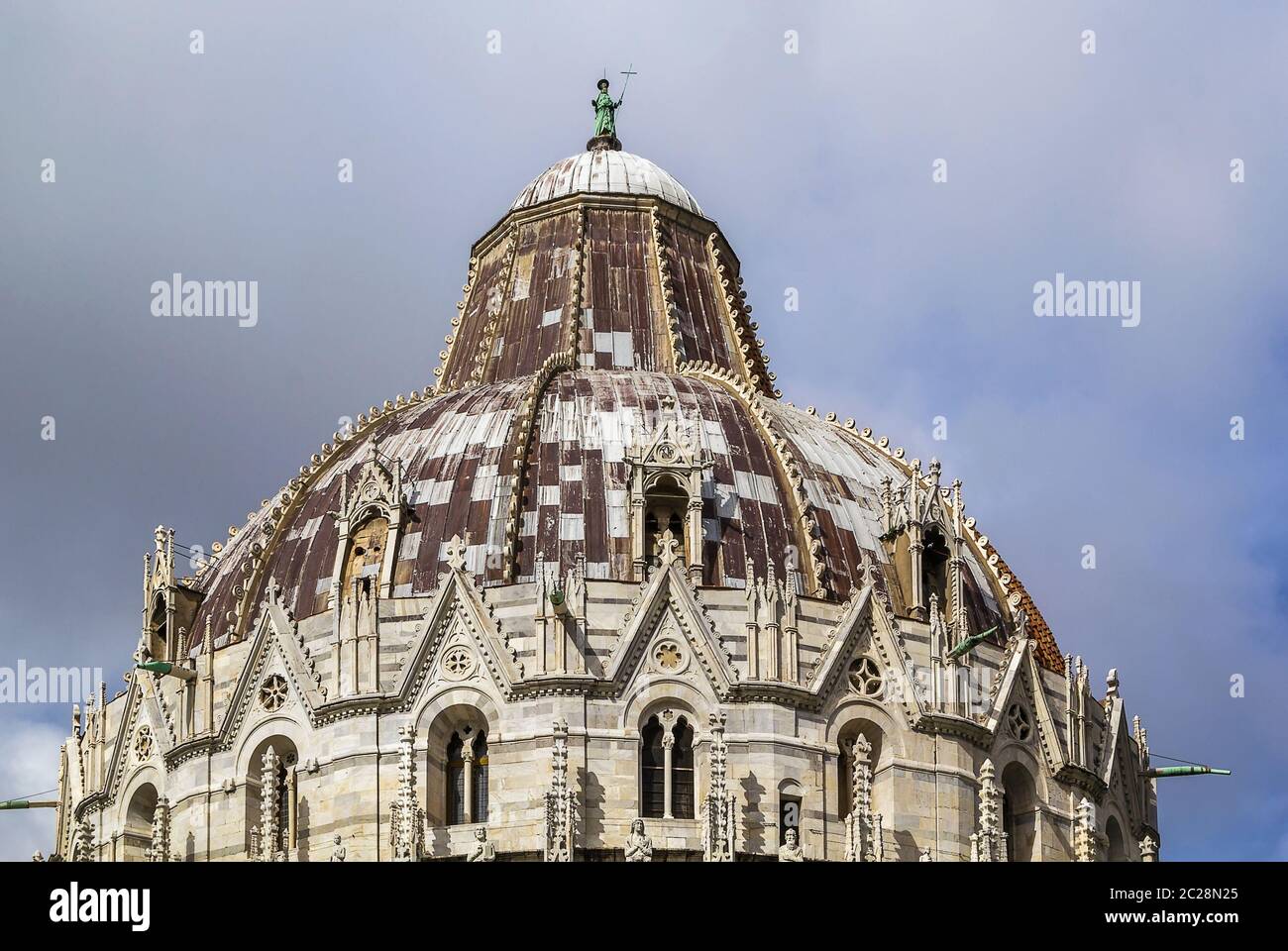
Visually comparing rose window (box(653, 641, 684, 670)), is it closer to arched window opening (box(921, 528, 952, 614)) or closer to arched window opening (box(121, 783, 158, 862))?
arched window opening (box(921, 528, 952, 614))

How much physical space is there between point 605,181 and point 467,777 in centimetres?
2409

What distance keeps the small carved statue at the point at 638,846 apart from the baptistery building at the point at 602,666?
0.11 meters

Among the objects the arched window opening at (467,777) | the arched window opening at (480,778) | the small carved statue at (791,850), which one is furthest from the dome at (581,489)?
the small carved statue at (791,850)

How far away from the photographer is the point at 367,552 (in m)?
83.2

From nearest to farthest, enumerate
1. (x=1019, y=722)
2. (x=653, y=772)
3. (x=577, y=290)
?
(x=653, y=772) → (x=1019, y=722) → (x=577, y=290)

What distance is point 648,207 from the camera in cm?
9575

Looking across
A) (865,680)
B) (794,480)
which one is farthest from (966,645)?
(794,480)

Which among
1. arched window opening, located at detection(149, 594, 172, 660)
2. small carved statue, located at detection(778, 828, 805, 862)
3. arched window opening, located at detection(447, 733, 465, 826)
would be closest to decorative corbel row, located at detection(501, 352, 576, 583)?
arched window opening, located at detection(447, 733, 465, 826)

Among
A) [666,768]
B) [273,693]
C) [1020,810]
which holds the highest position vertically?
[273,693]

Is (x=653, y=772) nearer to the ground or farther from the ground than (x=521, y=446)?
nearer to the ground

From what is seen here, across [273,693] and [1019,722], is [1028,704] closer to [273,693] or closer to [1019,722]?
[1019,722]

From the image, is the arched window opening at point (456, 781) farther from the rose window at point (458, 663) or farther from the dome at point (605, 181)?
the dome at point (605, 181)

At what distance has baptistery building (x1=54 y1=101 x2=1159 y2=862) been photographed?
78312 millimetres
